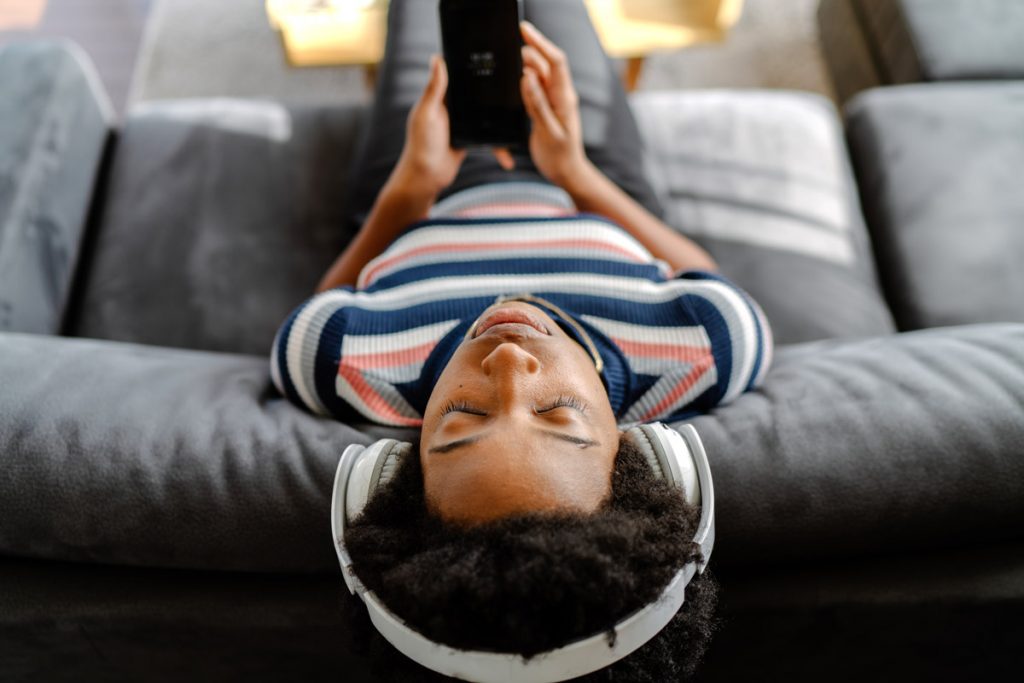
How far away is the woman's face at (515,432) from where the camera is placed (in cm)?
70

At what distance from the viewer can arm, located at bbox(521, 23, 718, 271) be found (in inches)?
44.8

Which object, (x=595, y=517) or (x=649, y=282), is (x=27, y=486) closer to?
(x=595, y=517)

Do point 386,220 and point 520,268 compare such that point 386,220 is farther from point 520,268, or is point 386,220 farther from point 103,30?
point 103,30

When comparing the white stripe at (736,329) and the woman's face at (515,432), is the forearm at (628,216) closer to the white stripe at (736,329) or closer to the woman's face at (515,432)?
the white stripe at (736,329)

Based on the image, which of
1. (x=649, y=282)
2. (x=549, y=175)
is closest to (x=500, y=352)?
(x=649, y=282)

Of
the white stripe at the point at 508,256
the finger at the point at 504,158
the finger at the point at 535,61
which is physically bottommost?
the white stripe at the point at 508,256

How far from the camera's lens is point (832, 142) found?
143 centimetres

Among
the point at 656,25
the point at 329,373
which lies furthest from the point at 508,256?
the point at 656,25

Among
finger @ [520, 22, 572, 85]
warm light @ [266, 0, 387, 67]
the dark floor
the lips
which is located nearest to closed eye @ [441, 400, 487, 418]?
the lips

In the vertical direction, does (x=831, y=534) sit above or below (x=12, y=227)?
below

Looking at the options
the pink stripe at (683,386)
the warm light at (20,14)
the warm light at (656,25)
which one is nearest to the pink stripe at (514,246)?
the pink stripe at (683,386)

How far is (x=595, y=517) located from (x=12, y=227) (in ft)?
3.46

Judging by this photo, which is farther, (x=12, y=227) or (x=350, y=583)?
(x=12, y=227)

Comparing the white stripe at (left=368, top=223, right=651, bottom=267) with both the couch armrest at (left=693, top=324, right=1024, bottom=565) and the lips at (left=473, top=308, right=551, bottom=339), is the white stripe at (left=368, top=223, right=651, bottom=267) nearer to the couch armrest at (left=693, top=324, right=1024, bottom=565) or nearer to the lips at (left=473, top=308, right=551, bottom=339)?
the lips at (left=473, top=308, right=551, bottom=339)
